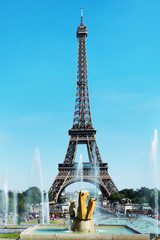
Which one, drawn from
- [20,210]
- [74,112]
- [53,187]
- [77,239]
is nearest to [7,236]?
[77,239]

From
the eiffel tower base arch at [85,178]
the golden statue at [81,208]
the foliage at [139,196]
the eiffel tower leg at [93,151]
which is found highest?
the eiffel tower leg at [93,151]

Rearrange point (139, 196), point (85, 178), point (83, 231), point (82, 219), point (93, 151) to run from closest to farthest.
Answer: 1. point (83, 231)
2. point (82, 219)
3. point (85, 178)
4. point (93, 151)
5. point (139, 196)

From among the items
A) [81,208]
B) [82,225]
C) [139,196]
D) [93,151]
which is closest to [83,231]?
[82,225]

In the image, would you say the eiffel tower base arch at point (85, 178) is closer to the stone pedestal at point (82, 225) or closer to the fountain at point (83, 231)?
the fountain at point (83, 231)

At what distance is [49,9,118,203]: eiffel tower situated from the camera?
183ft

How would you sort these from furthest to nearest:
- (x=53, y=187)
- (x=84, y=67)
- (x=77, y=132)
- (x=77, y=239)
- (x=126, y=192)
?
(x=126, y=192) → (x=84, y=67) → (x=77, y=132) → (x=53, y=187) → (x=77, y=239)

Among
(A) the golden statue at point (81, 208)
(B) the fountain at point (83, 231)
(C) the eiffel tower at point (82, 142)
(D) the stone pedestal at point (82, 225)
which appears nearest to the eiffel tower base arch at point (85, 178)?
(C) the eiffel tower at point (82, 142)

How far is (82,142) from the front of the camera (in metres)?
62.9

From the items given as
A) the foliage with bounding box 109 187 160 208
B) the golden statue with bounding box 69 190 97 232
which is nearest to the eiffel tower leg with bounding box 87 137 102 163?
the foliage with bounding box 109 187 160 208

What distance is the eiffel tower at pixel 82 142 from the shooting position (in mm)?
55906

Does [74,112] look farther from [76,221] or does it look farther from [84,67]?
[76,221]

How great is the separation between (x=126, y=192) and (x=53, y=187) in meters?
30.7

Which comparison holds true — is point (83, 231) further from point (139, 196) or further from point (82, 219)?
point (139, 196)

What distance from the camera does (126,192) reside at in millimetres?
77438
